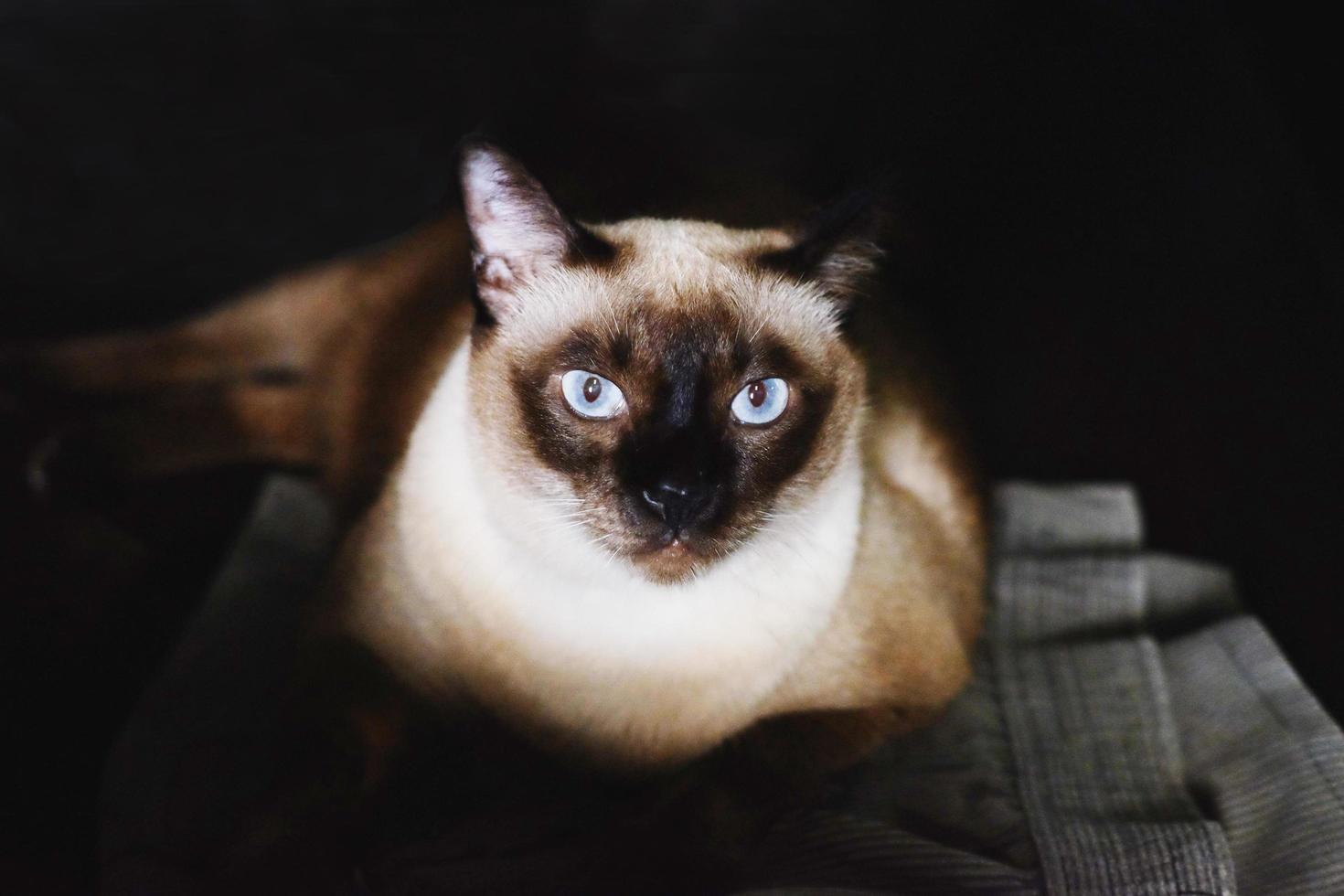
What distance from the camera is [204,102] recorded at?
6.84ft

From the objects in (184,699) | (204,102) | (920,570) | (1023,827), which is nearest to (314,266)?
(204,102)

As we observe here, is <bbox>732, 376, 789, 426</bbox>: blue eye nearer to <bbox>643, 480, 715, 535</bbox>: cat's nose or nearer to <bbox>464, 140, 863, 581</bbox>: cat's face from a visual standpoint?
<bbox>464, 140, 863, 581</bbox>: cat's face

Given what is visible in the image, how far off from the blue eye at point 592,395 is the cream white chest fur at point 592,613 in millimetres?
112

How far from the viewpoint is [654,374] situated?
1121 millimetres

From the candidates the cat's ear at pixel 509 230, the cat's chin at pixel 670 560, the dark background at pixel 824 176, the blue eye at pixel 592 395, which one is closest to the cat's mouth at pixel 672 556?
the cat's chin at pixel 670 560

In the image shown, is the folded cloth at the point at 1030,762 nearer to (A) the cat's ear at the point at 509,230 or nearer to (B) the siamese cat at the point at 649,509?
(B) the siamese cat at the point at 649,509

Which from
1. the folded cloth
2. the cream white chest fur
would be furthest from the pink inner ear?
the folded cloth

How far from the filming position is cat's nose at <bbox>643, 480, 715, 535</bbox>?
104 centimetres

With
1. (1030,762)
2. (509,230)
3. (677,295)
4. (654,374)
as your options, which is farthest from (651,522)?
(1030,762)

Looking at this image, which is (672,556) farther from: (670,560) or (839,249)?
(839,249)

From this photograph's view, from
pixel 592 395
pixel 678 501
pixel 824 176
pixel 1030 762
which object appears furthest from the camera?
pixel 824 176

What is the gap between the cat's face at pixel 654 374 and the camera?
110cm

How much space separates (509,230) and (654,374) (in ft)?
0.82

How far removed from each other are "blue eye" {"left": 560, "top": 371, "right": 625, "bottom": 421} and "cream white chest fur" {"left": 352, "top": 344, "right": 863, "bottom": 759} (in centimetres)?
11
